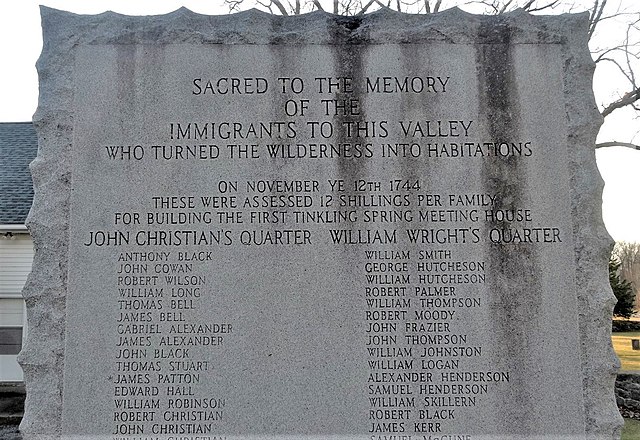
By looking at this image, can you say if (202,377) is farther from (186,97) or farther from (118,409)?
(186,97)

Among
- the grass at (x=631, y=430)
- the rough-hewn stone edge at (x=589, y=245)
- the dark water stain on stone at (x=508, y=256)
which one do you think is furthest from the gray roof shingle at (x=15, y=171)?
the rough-hewn stone edge at (x=589, y=245)

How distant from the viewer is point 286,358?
3881mm

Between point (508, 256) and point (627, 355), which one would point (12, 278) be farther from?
point (627, 355)

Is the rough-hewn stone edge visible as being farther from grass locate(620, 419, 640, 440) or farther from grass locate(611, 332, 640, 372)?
grass locate(611, 332, 640, 372)

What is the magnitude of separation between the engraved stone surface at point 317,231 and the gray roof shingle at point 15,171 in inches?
477

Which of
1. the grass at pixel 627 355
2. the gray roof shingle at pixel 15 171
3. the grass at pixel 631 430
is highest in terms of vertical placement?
the gray roof shingle at pixel 15 171

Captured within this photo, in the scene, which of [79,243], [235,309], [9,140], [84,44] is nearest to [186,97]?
[84,44]

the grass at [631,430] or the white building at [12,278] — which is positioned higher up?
the white building at [12,278]

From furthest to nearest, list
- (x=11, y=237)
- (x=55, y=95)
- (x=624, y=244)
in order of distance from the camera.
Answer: (x=624, y=244)
(x=11, y=237)
(x=55, y=95)

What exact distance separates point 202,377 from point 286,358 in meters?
0.56

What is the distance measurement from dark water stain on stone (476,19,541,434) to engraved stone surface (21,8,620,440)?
0.6 inches

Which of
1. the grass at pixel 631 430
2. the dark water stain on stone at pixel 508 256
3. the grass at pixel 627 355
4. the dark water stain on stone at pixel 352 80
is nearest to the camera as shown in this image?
the dark water stain on stone at pixel 508 256

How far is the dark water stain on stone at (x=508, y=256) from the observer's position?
3848 mm

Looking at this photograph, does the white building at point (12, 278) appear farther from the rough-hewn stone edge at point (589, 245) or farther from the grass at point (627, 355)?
the rough-hewn stone edge at point (589, 245)
